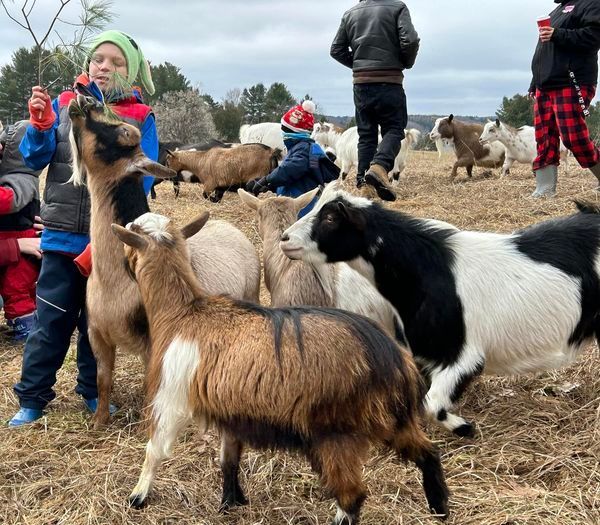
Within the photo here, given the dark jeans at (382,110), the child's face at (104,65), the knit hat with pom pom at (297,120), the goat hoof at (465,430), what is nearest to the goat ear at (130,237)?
the child's face at (104,65)

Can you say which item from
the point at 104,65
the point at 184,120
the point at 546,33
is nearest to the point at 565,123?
the point at 546,33

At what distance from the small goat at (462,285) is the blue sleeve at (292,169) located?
2.24m

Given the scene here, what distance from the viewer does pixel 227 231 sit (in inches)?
179

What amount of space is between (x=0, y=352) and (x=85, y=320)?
5.40 feet

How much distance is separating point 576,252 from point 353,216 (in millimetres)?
1178

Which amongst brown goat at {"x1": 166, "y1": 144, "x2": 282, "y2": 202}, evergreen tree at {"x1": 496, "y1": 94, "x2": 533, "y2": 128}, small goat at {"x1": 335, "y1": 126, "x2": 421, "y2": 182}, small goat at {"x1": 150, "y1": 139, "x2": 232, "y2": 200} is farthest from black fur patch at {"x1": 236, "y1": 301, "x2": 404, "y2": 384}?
evergreen tree at {"x1": 496, "y1": 94, "x2": 533, "y2": 128}

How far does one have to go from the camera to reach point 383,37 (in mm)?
6949

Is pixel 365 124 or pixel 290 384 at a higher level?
pixel 365 124

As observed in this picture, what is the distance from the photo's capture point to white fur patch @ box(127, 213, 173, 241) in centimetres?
272

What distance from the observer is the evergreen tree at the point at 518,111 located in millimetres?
32713

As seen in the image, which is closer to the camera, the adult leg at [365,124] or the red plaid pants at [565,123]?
the red plaid pants at [565,123]

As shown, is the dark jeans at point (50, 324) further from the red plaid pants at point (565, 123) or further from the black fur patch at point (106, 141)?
the red plaid pants at point (565, 123)

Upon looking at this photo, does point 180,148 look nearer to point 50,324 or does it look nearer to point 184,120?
point 50,324

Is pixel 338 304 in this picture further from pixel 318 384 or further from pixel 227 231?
pixel 318 384
